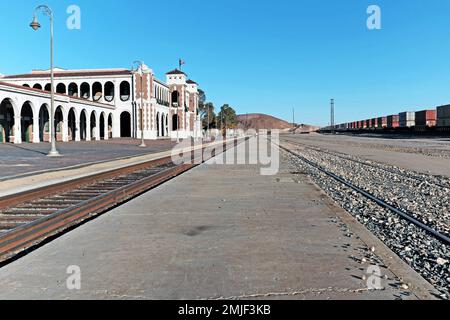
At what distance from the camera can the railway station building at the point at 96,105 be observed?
47719 mm

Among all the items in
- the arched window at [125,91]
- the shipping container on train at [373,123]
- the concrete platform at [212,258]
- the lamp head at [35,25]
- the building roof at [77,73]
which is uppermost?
the building roof at [77,73]

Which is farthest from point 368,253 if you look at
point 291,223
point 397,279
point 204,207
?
point 204,207

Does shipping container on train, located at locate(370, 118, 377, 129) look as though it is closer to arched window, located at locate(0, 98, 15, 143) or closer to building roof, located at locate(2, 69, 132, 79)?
building roof, located at locate(2, 69, 132, 79)

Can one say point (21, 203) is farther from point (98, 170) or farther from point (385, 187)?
point (385, 187)

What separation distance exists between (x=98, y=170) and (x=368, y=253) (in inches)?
551

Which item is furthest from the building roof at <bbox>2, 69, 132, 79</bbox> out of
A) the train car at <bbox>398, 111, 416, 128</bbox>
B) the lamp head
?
the train car at <bbox>398, 111, 416, 128</bbox>

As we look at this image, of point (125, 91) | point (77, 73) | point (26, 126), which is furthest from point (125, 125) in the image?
point (26, 126)

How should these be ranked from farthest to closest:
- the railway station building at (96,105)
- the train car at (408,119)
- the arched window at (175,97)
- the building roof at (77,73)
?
the train car at (408,119), the arched window at (175,97), the building roof at (77,73), the railway station building at (96,105)

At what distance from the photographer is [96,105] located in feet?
210

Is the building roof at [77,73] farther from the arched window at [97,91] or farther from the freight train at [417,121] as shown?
the freight train at [417,121]

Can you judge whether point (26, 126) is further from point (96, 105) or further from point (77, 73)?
point (77, 73)

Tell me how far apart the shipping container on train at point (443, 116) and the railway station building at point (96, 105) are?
Result: 2079 inches

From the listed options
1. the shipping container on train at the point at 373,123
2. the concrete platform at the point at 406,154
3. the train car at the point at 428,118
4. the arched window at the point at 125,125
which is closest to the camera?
the concrete platform at the point at 406,154

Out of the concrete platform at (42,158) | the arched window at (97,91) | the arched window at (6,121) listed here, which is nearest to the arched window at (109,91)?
the arched window at (97,91)
